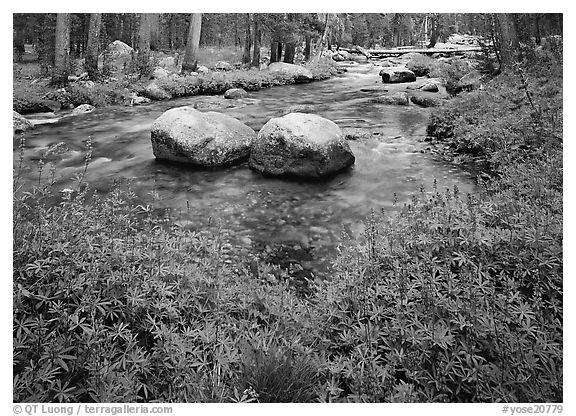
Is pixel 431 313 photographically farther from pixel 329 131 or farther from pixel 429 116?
pixel 429 116

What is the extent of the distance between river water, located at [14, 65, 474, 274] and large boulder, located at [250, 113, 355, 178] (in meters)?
0.15

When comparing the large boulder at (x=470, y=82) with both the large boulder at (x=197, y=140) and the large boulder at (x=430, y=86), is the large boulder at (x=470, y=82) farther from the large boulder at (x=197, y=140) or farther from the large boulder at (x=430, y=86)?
the large boulder at (x=197, y=140)

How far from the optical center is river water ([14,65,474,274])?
3791 millimetres

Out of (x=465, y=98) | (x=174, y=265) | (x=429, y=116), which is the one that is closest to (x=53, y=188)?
(x=174, y=265)

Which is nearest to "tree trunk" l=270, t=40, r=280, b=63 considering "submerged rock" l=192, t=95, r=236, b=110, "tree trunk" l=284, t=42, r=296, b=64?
"tree trunk" l=284, t=42, r=296, b=64

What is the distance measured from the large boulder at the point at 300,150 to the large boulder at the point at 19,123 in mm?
2228

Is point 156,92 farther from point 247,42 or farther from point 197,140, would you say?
point 197,140

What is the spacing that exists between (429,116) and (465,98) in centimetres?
54

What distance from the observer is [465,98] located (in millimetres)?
5883

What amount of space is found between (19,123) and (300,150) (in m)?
2.66

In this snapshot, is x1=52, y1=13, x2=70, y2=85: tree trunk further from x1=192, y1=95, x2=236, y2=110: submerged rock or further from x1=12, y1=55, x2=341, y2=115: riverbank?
x1=192, y1=95, x2=236, y2=110: submerged rock

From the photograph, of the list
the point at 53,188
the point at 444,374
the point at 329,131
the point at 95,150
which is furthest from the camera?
→ the point at 329,131

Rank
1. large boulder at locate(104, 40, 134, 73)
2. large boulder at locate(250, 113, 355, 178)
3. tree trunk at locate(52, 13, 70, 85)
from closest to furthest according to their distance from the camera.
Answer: large boulder at locate(250, 113, 355, 178)
tree trunk at locate(52, 13, 70, 85)
large boulder at locate(104, 40, 134, 73)

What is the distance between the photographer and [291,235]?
3.87 m
